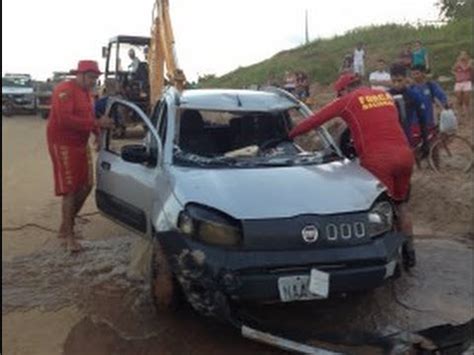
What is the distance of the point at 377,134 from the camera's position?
6.02 metres

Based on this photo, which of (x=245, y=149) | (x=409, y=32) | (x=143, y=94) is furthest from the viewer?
(x=409, y=32)

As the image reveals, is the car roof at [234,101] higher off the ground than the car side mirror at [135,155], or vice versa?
the car roof at [234,101]

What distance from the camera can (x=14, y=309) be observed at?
5578 mm

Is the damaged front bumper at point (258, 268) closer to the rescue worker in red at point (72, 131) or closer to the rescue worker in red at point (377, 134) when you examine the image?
the rescue worker in red at point (377, 134)

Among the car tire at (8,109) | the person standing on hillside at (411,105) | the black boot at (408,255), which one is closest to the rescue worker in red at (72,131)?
the black boot at (408,255)

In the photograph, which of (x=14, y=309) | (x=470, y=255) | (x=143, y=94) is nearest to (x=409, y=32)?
(x=143, y=94)

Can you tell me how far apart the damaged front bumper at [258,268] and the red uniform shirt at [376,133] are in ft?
4.68

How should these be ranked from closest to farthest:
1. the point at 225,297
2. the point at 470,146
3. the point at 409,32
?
the point at 225,297
the point at 470,146
the point at 409,32

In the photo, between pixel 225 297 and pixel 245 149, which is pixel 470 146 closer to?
pixel 245 149

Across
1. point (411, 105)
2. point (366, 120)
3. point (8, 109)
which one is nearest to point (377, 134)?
point (366, 120)

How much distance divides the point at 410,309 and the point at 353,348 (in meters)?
1.04

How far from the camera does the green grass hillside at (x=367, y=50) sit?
23.9 meters

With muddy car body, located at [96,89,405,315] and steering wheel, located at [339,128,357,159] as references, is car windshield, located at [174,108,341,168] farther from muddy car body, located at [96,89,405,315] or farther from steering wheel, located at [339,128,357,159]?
steering wheel, located at [339,128,357,159]

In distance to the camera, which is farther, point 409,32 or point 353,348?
point 409,32
